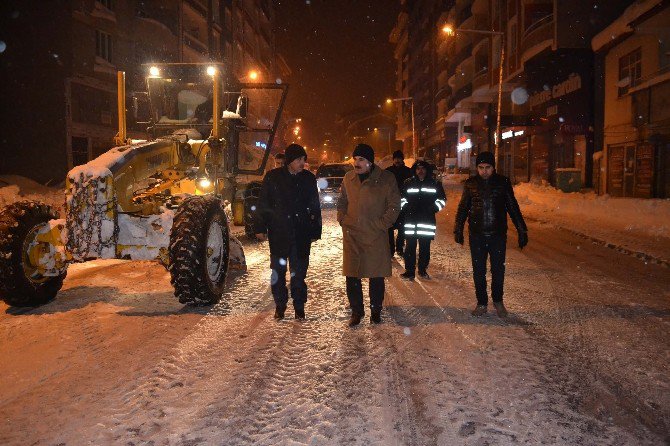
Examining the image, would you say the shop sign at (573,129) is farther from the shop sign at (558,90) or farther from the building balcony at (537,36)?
the building balcony at (537,36)

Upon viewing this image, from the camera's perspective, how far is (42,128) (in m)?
27.1

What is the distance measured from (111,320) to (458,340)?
12.4 ft

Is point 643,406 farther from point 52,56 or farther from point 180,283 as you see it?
point 52,56

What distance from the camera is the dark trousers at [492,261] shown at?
6242 mm

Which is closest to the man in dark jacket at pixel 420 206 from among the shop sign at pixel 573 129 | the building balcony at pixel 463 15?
the shop sign at pixel 573 129

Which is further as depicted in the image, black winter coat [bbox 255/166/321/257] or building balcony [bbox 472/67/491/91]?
building balcony [bbox 472/67/491/91]

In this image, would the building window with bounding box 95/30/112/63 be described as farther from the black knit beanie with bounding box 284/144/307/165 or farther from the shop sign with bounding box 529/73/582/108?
the black knit beanie with bounding box 284/144/307/165

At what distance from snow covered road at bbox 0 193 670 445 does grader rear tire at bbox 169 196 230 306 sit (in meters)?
0.24

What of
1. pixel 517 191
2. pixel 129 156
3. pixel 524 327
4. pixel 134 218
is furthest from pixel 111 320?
pixel 517 191

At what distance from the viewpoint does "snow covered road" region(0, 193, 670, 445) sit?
3.54m

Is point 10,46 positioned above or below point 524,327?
above

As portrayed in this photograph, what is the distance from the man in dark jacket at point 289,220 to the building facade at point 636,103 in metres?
19.7

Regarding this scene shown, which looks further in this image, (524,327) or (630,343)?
(524,327)

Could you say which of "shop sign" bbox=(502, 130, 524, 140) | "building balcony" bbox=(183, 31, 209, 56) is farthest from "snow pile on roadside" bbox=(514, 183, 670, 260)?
"building balcony" bbox=(183, 31, 209, 56)
